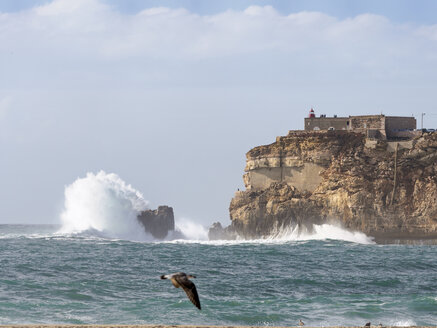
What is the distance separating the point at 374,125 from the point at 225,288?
37148 mm

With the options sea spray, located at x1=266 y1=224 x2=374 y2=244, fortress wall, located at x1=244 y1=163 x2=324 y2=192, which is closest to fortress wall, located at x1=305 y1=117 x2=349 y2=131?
fortress wall, located at x1=244 y1=163 x2=324 y2=192

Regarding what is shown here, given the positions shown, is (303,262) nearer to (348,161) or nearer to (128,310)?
(128,310)

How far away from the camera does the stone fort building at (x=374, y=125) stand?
194 ft

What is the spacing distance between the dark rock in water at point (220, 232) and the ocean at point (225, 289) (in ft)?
62.8

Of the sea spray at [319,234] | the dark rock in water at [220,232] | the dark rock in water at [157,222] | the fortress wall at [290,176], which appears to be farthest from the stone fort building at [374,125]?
the dark rock in water at [157,222]

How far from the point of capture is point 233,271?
103 ft

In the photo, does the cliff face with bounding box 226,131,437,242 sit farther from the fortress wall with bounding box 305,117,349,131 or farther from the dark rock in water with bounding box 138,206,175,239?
the dark rock in water with bounding box 138,206,175,239

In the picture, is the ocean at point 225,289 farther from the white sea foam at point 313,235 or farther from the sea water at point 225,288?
the white sea foam at point 313,235

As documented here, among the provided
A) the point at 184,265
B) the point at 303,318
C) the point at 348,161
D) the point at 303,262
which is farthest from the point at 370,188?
the point at 303,318

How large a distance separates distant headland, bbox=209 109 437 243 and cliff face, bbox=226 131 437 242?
0.07m

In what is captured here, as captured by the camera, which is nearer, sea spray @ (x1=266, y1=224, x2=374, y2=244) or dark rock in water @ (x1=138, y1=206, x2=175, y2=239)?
sea spray @ (x1=266, y1=224, x2=374, y2=244)

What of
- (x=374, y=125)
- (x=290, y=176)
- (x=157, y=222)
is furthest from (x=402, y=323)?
(x=157, y=222)

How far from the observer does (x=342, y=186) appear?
183ft

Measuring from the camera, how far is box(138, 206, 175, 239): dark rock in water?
75.6 meters
